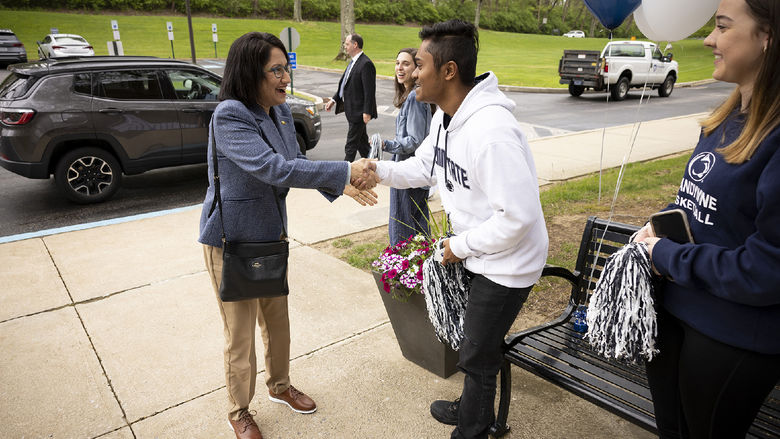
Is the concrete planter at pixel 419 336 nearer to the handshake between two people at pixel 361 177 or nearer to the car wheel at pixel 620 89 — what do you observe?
the handshake between two people at pixel 361 177

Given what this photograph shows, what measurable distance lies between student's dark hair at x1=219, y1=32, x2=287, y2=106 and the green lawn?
73.0ft

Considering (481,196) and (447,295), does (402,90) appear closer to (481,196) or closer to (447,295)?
(447,295)

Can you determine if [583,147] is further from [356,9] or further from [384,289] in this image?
[356,9]

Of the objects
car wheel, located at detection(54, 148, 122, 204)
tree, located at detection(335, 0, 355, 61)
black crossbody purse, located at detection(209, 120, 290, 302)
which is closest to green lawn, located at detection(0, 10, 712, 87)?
tree, located at detection(335, 0, 355, 61)

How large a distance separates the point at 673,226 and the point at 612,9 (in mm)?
2582

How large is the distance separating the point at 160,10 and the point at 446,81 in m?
55.2

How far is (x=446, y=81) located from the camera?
7.14 ft

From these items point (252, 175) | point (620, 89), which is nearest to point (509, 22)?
point (620, 89)

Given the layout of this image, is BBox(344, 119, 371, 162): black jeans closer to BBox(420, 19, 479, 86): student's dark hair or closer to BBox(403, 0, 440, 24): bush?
BBox(420, 19, 479, 86): student's dark hair

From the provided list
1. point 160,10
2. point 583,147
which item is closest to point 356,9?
point 160,10

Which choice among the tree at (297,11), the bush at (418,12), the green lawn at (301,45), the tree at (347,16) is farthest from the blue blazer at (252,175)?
the bush at (418,12)

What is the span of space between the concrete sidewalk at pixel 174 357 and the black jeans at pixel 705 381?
99 centimetres

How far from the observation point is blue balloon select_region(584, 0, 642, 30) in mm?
3625

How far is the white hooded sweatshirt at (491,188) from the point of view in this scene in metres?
1.95
